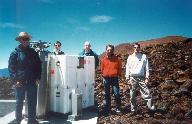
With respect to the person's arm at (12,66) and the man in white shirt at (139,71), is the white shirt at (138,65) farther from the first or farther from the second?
the person's arm at (12,66)

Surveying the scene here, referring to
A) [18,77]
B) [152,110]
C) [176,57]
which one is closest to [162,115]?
[152,110]

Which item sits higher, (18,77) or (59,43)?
(59,43)

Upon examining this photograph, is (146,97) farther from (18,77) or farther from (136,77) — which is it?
(18,77)

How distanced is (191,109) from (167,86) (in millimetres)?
2794

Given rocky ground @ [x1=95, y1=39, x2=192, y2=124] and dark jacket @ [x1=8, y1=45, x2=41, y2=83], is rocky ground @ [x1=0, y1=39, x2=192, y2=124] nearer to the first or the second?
rocky ground @ [x1=95, y1=39, x2=192, y2=124]

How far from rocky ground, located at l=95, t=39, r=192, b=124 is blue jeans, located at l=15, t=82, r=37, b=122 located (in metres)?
1.57

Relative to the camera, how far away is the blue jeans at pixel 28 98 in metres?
6.43

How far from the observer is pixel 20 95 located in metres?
6.43

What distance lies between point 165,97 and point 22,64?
5.04 m

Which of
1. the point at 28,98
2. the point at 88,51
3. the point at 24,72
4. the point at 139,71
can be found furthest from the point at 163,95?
the point at 24,72

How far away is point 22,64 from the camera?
640cm

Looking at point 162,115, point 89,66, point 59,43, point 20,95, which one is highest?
point 59,43

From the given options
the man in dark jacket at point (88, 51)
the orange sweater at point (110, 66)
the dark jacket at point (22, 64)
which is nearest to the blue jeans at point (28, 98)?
the dark jacket at point (22, 64)

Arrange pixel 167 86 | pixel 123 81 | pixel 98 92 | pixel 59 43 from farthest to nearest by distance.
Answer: pixel 123 81
pixel 98 92
pixel 167 86
pixel 59 43
